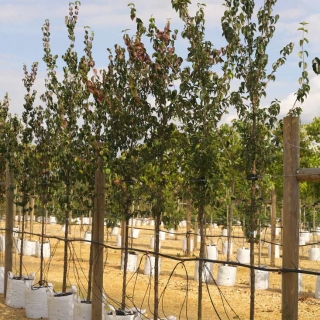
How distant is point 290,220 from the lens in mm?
4625

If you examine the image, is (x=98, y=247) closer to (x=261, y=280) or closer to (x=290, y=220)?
(x=290, y=220)

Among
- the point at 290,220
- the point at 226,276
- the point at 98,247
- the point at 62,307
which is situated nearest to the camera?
the point at 290,220

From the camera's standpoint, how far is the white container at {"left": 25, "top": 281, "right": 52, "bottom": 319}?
9.23 metres

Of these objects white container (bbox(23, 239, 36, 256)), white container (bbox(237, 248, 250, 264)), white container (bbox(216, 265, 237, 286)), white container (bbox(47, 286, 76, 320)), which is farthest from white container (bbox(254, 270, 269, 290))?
white container (bbox(23, 239, 36, 256))

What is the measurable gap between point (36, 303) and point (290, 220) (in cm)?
569

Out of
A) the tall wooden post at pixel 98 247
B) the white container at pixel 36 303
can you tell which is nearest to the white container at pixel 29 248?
the white container at pixel 36 303

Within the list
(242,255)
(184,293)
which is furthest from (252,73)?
(242,255)

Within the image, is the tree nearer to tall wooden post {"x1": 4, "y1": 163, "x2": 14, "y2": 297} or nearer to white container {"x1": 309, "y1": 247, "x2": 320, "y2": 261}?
tall wooden post {"x1": 4, "y1": 163, "x2": 14, "y2": 297}

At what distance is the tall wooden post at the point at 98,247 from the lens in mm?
7471

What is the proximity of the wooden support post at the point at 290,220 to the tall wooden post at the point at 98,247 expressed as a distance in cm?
318

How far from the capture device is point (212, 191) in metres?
6.88

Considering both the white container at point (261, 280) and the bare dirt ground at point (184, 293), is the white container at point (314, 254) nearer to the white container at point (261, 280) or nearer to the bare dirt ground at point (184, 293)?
the bare dirt ground at point (184, 293)

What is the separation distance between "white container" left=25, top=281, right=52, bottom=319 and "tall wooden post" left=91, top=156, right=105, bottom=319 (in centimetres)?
192

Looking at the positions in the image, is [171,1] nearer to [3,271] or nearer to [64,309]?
[64,309]
